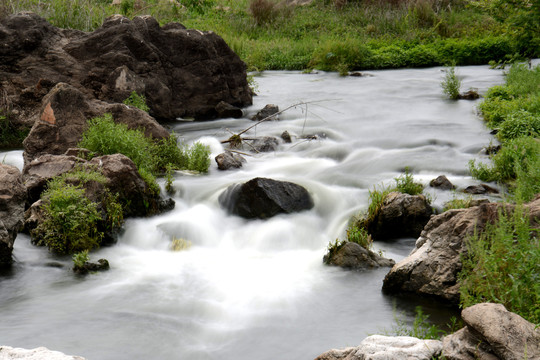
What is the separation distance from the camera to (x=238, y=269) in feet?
24.3

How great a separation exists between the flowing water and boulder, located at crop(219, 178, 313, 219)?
0.54 ft

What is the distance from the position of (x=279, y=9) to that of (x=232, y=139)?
16976 millimetres

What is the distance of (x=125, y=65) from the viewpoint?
44.2ft

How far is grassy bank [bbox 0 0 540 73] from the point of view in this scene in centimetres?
1964

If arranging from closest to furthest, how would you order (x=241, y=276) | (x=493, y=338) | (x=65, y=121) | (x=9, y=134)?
1. (x=493, y=338)
2. (x=241, y=276)
3. (x=65, y=121)
4. (x=9, y=134)

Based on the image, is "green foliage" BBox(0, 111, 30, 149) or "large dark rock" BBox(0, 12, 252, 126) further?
"large dark rock" BBox(0, 12, 252, 126)

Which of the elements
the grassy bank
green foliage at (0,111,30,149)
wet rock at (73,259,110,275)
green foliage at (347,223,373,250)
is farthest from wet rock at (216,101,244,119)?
wet rock at (73,259,110,275)

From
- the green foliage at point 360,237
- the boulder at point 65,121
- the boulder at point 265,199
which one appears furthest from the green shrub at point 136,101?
the green foliage at point 360,237

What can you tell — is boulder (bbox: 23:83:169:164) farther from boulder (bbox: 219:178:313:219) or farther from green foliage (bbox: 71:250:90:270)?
green foliage (bbox: 71:250:90:270)

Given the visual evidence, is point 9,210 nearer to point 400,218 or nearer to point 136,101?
point 400,218

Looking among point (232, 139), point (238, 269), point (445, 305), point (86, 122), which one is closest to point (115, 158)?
point (86, 122)

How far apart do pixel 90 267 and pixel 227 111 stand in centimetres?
802

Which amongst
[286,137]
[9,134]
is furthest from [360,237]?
[9,134]

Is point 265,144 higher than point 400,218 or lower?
higher
